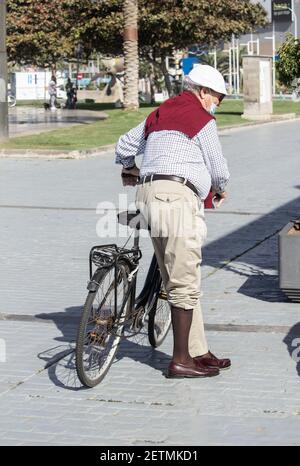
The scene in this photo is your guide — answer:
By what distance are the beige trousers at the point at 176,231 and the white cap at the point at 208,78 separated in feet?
1.97

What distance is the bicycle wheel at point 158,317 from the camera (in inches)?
287

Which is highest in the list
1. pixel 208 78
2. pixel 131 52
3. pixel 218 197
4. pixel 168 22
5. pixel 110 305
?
pixel 168 22

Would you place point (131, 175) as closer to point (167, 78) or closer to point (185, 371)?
point (185, 371)

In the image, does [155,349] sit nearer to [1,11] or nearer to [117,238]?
[117,238]

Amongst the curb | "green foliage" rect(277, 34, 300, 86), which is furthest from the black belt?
the curb

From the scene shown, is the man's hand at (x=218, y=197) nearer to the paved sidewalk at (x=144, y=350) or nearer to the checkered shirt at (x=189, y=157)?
the checkered shirt at (x=189, y=157)

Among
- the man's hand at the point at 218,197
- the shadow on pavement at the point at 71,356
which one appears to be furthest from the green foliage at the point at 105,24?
the man's hand at the point at 218,197

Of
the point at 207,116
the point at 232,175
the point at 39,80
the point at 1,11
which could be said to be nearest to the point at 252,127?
the point at 1,11

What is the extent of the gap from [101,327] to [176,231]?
726 millimetres

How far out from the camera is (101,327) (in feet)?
21.8

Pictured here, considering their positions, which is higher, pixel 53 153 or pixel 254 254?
pixel 53 153

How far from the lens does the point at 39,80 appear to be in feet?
254

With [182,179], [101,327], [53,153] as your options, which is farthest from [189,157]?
[53,153]

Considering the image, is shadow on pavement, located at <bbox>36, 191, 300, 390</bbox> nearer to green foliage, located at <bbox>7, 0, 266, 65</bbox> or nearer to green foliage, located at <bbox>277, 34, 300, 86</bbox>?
green foliage, located at <bbox>277, 34, 300, 86</bbox>
